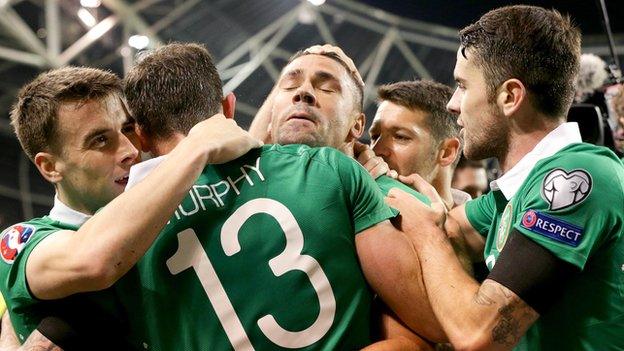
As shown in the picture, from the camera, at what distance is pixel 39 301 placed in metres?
2.43

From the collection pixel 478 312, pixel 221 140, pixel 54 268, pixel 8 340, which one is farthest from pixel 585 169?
pixel 8 340

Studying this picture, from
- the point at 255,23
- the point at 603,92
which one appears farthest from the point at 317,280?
the point at 255,23

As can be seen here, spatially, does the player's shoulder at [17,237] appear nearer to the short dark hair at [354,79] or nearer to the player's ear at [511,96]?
the short dark hair at [354,79]

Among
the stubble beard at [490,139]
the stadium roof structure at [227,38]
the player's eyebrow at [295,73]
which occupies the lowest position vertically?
the stubble beard at [490,139]

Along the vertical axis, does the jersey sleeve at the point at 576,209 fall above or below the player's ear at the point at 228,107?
below

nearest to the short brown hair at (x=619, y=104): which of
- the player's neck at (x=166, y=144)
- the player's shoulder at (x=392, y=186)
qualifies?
the player's shoulder at (x=392, y=186)

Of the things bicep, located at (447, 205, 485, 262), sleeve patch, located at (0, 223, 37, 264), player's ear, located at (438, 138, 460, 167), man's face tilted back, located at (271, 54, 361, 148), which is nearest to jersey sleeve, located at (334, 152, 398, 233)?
man's face tilted back, located at (271, 54, 361, 148)

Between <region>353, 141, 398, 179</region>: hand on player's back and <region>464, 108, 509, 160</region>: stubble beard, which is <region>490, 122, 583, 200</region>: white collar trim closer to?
<region>464, 108, 509, 160</region>: stubble beard

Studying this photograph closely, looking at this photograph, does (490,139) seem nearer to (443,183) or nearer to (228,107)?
(228,107)

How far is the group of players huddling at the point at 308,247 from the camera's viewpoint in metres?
2.13

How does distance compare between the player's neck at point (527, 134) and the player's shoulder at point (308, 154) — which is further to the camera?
the player's neck at point (527, 134)

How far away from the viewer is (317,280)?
2.16 m

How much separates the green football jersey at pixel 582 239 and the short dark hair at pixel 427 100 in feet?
5.01

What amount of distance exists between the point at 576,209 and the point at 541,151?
367mm
